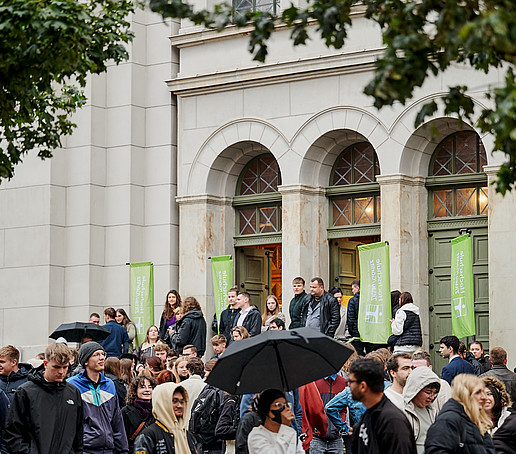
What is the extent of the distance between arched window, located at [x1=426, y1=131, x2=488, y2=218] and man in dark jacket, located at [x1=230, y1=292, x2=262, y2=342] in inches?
197

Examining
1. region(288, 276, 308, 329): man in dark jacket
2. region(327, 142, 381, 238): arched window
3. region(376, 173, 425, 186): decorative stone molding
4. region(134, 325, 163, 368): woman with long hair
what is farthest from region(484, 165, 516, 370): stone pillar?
region(134, 325, 163, 368): woman with long hair

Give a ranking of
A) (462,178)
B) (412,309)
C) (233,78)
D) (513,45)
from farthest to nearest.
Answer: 1. (233,78)
2. (462,178)
3. (412,309)
4. (513,45)

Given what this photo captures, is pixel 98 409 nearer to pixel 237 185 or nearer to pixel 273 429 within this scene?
pixel 273 429

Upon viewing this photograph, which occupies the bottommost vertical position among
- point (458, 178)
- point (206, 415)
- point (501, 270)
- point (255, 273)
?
point (206, 415)

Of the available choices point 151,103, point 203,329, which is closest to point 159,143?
point 151,103

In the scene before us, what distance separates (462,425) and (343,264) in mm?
15910

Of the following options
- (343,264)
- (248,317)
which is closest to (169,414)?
(248,317)

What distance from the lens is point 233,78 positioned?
82.7 ft

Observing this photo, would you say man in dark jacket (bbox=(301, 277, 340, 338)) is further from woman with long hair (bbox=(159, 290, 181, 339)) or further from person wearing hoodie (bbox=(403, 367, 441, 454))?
person wearing hoodie (bbox=(403, 367, 441, 454))

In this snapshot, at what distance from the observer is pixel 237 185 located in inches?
1028

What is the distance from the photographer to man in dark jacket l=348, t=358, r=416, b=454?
28.7 feet

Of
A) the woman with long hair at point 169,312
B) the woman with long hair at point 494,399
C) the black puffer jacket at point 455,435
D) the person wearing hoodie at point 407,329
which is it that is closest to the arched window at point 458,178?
the person wearing hoodie at point 407,329

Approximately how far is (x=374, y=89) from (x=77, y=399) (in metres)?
5.95

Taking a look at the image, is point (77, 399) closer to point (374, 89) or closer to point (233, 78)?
point (374, 89)
